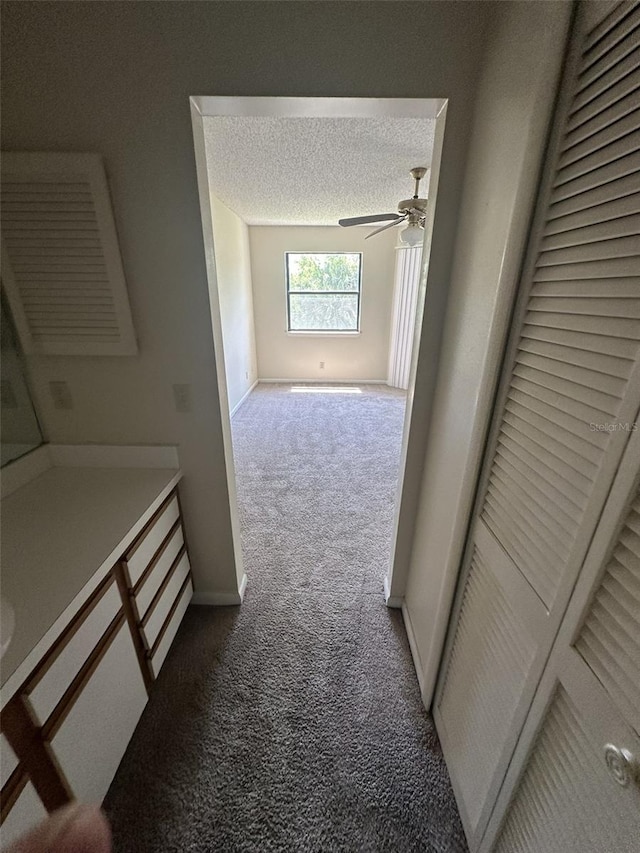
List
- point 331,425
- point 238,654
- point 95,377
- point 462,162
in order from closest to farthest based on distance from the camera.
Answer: point 462,162
point 95,377
point 238,654
point 331,425

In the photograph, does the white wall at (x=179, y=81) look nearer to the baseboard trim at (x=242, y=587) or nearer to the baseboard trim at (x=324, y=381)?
the baseboard trim at (x=242, y=587)

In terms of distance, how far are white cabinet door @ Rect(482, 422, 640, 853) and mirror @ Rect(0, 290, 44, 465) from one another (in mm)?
1868

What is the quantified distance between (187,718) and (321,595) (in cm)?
80

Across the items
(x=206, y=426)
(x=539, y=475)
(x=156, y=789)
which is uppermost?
(x=539, y=475)

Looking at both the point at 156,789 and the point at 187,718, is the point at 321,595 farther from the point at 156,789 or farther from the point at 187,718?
the point at 156,789

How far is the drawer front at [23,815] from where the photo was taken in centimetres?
70

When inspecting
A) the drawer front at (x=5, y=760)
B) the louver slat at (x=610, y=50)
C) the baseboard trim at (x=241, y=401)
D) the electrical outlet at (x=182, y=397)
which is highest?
the louver slat at (x=610, y=50)

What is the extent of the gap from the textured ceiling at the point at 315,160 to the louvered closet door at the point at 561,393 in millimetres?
1702

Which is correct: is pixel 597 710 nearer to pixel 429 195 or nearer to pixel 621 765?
pixel 621 765

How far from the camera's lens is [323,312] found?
5836 millimetres

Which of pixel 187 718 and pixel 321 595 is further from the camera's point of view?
pixel 321 595

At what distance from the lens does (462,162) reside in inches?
43.5

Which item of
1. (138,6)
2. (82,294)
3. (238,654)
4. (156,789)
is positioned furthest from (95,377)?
(156,789)

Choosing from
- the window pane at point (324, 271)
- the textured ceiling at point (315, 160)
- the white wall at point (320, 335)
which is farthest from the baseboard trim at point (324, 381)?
the textured ceiling at point (315, 160)
